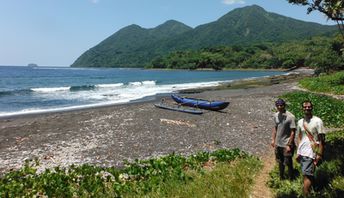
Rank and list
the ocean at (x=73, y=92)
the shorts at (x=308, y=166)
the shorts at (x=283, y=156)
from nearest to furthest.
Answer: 1. the shorts at (x=308, y=166)
2. the shorts at (x=283, y=156)
3. the ocean at (x=73, y=92)

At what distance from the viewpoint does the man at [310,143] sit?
28.0 feet

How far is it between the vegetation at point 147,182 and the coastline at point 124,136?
289 centimetres

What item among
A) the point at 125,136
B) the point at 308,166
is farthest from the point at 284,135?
the point at 125,136

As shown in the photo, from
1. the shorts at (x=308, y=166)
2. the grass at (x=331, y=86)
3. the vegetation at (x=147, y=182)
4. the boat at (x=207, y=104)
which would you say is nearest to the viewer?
the shorts at (x=308, y=166)

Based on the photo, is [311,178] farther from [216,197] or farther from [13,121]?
[13,121]

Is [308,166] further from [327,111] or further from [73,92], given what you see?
[73,92]

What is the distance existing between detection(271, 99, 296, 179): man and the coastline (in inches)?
221

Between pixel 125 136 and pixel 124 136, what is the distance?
0.18ft

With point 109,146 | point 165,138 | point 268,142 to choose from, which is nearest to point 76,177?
point 109,146

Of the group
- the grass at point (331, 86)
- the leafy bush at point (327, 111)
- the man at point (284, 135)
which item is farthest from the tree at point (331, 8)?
the grass at point (331, 86)

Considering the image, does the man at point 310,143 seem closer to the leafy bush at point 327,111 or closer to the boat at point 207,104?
the leafy bush at point 327,111

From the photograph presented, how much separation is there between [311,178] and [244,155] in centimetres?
573

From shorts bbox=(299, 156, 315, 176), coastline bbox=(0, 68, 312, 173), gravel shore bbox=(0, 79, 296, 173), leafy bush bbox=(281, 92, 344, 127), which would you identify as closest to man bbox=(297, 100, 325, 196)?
shorts bbox=(299, 156, 315, 176)

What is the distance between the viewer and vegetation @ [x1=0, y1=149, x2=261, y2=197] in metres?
9.81
